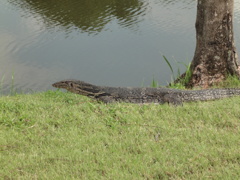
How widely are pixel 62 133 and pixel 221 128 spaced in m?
2.32

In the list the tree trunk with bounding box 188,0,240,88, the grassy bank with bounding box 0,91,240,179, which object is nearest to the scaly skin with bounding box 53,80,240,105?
the grassy bank with bounding box 0,91,240,179

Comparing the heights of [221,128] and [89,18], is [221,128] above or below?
below

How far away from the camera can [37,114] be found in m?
6.29

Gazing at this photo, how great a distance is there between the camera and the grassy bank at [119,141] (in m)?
4.52

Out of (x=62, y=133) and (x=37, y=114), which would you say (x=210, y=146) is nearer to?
(x=62, y=133)

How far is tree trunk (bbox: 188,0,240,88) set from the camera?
859cm

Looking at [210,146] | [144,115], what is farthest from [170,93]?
[210,146]

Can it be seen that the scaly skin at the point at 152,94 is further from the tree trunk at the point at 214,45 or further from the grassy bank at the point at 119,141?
the tree trunk at the point at 214,45

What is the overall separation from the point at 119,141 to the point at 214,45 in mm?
4399

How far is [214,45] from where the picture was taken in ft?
28.6

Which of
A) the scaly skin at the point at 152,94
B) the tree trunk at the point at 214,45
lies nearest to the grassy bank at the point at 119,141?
the scaly skin at the point at 152,94

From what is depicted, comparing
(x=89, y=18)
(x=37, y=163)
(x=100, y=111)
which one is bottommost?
(x=37, y=163)

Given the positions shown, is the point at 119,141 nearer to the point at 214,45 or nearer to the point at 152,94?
the point at 152,94

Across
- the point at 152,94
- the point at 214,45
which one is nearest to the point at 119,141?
the point at 152,94
